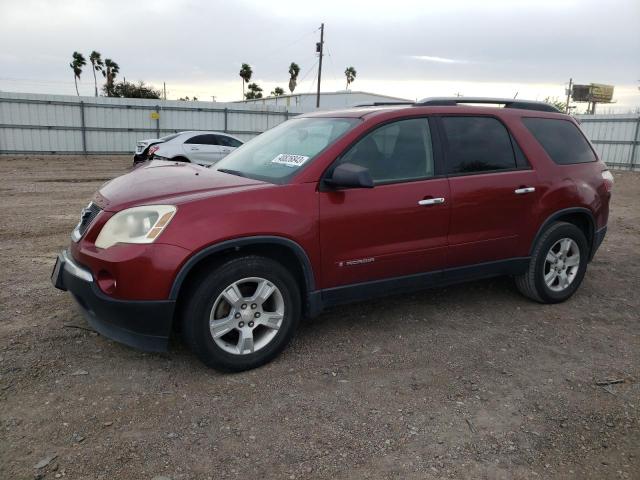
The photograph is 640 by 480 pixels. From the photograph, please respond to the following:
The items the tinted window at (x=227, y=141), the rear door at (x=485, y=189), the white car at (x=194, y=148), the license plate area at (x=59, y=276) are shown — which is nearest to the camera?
the license plate area at (x=59, y=276)

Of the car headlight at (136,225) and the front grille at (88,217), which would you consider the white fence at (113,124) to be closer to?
the front grille at (88,217)

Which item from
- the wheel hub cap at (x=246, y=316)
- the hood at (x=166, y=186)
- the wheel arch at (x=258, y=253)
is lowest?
the wheel hub cap at (x=246, y=316)

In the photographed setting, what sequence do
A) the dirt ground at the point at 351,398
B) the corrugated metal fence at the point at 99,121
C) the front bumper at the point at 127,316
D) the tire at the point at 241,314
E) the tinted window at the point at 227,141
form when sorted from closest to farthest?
the dirt ground at the point at 351,398 < the front bumper at the point at 127,316 < the tire at the point at 241,314 < the tinted window at the point at 227,141 < the corrugated metal fence at the point at 99,121

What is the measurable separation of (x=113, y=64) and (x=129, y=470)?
209ft

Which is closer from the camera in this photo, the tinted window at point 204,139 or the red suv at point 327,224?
the red suv at point 327,224

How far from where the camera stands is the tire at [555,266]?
15.4 feet

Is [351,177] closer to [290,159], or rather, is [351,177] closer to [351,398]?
[290,159]

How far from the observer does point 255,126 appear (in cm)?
2608

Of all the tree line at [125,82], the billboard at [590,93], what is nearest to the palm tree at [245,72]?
the tree line at [125,82]

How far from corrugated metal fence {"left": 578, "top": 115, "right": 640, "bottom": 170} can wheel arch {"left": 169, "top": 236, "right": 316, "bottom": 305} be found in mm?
21045

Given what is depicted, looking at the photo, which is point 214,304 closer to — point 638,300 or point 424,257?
point 424,257

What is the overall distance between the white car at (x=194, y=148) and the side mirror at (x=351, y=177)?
36.0 ft

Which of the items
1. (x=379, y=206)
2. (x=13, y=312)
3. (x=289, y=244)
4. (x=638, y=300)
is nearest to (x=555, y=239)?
(x=638, y=300)

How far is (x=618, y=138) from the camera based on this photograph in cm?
2203
